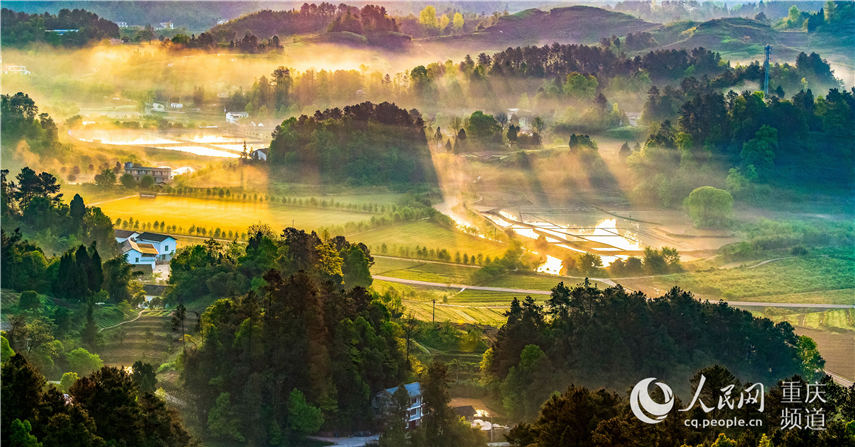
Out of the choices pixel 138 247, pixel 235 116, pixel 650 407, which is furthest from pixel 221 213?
pixel 650 407

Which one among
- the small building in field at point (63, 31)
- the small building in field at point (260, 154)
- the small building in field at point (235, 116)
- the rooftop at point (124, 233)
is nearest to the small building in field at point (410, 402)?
the rooftop at point (124, 233)

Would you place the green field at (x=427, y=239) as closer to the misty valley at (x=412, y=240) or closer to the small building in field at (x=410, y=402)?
the misty valley at (x=412, y=240)

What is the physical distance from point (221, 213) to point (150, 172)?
3.80 metres

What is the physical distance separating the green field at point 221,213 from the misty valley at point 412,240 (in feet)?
0.40

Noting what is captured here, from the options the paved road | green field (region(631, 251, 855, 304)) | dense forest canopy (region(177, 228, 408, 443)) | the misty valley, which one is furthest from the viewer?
green field (region(631, 251, 855, 304))

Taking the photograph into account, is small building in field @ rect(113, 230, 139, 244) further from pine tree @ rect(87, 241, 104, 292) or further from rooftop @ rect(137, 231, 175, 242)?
pine tree @ rect(87, 241, 104, 292)

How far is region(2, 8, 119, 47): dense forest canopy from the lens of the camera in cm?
3812

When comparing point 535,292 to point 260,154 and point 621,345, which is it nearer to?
point 621,345

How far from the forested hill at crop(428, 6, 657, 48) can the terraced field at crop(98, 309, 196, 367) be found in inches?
1355

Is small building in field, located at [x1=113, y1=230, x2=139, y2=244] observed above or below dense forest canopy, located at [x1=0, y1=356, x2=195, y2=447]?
above

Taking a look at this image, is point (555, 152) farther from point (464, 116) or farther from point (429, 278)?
point (429, 278)

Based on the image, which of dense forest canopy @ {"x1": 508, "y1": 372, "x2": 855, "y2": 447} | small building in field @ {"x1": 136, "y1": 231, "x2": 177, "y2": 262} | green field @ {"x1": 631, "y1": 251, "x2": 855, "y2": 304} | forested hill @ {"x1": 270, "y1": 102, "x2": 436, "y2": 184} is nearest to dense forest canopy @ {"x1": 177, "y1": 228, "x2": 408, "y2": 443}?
dense forest canopy @ {"x1": 508, "y1": 372, "x2": 855, "y2": 447}

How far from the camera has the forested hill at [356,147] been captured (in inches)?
1043

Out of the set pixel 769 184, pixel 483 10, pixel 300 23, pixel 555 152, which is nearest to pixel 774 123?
pixel 769 184
